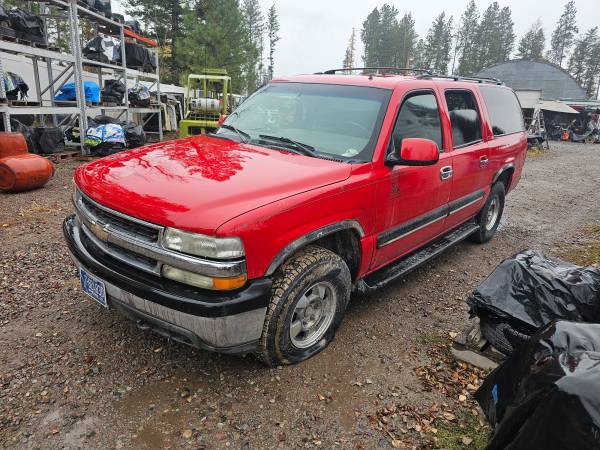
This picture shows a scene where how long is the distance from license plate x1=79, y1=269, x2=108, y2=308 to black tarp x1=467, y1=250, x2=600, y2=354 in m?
2.47

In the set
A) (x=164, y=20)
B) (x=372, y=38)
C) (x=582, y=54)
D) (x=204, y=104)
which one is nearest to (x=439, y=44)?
(x=372, y=38)

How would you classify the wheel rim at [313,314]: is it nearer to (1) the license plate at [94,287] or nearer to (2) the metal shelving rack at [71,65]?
(1) the license plate at [94,287]

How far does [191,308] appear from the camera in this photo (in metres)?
2.17

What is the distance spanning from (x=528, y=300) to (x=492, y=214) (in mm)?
3134

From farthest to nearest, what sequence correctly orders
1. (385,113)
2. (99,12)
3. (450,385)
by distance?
(99,12), (385,113), (450,385)

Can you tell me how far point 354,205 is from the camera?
2820mm

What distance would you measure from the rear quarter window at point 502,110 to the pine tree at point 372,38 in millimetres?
59946

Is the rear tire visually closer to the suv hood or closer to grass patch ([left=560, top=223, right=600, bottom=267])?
grass patch ([left=560, top=223, right=600, bottom=267])

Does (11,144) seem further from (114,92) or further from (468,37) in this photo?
(468,37)

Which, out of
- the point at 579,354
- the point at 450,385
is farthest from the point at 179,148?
the point at 579,354

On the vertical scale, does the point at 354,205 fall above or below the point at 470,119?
below

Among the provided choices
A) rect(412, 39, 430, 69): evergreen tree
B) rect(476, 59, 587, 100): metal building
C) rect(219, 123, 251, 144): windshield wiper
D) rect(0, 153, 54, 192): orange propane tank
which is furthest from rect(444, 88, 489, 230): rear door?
rect(412, 39, 430, 69): evergreen tree

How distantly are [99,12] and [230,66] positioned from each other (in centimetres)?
1424

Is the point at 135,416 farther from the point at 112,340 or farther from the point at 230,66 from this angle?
the point at 230,66
